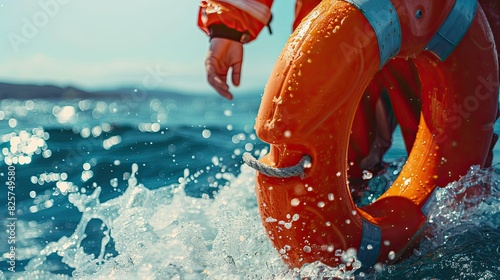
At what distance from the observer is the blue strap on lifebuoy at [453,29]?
5.81 ft

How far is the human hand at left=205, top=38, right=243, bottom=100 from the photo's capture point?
6.36 ft

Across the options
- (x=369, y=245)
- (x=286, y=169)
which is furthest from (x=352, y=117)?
(x=369, y=245)

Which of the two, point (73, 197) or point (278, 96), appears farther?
point (73, 197)

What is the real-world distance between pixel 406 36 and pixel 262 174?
505mm

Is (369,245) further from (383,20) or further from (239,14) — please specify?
(239,14)

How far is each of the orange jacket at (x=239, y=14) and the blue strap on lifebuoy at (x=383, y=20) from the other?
397 mm

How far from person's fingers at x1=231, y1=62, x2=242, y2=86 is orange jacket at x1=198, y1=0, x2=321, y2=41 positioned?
0.30ft

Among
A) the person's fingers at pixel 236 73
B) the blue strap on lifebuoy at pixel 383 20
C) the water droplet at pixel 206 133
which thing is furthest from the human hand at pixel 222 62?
the water droplet at pixel 206 133

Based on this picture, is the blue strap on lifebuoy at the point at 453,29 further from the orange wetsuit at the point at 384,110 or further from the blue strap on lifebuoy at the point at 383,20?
the orange wetsuit at the point at 384,110

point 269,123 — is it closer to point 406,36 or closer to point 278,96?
point 278,96

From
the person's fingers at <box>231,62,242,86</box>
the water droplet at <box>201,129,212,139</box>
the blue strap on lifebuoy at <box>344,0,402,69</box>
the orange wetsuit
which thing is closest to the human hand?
the person's fingers at <box>231,62,242,86</box>

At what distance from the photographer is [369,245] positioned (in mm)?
1750

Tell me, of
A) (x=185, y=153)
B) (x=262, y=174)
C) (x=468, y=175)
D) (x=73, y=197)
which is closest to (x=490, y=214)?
(x=468, y=175)

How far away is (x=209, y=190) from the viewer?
3.05m
